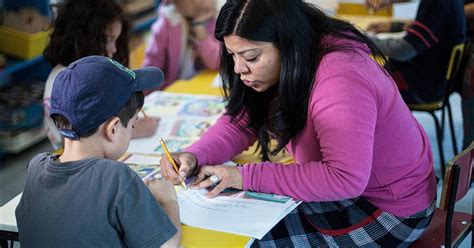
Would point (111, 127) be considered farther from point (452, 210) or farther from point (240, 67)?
point (452, 210)

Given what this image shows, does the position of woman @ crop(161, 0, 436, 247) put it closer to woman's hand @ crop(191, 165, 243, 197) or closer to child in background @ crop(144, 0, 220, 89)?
woman's hand @ crop(191, 165, 243, 197)

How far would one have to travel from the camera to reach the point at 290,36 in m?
1.67

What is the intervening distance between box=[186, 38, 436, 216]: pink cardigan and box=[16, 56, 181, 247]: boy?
40 cm

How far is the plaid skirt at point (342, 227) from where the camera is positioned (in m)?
1.73

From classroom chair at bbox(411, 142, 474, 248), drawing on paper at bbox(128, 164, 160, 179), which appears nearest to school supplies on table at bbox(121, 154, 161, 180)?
→ drawing on paper at bbox(128, 164, 160, 179)

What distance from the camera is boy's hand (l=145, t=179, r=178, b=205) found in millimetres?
1521

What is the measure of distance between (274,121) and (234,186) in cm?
23

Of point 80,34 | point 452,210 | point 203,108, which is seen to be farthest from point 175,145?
point 452,210

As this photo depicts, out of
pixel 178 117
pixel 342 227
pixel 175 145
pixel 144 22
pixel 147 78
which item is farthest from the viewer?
pixel 144 22

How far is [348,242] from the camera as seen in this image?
1727 millimetres

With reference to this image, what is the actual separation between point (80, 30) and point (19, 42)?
1554 mm

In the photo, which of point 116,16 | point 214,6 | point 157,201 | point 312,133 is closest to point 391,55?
point 214,6

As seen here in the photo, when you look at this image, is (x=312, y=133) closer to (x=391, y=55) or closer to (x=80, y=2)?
(x=80, y=2)

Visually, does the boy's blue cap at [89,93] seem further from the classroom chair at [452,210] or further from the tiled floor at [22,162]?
the tiled floor at [22,162]
